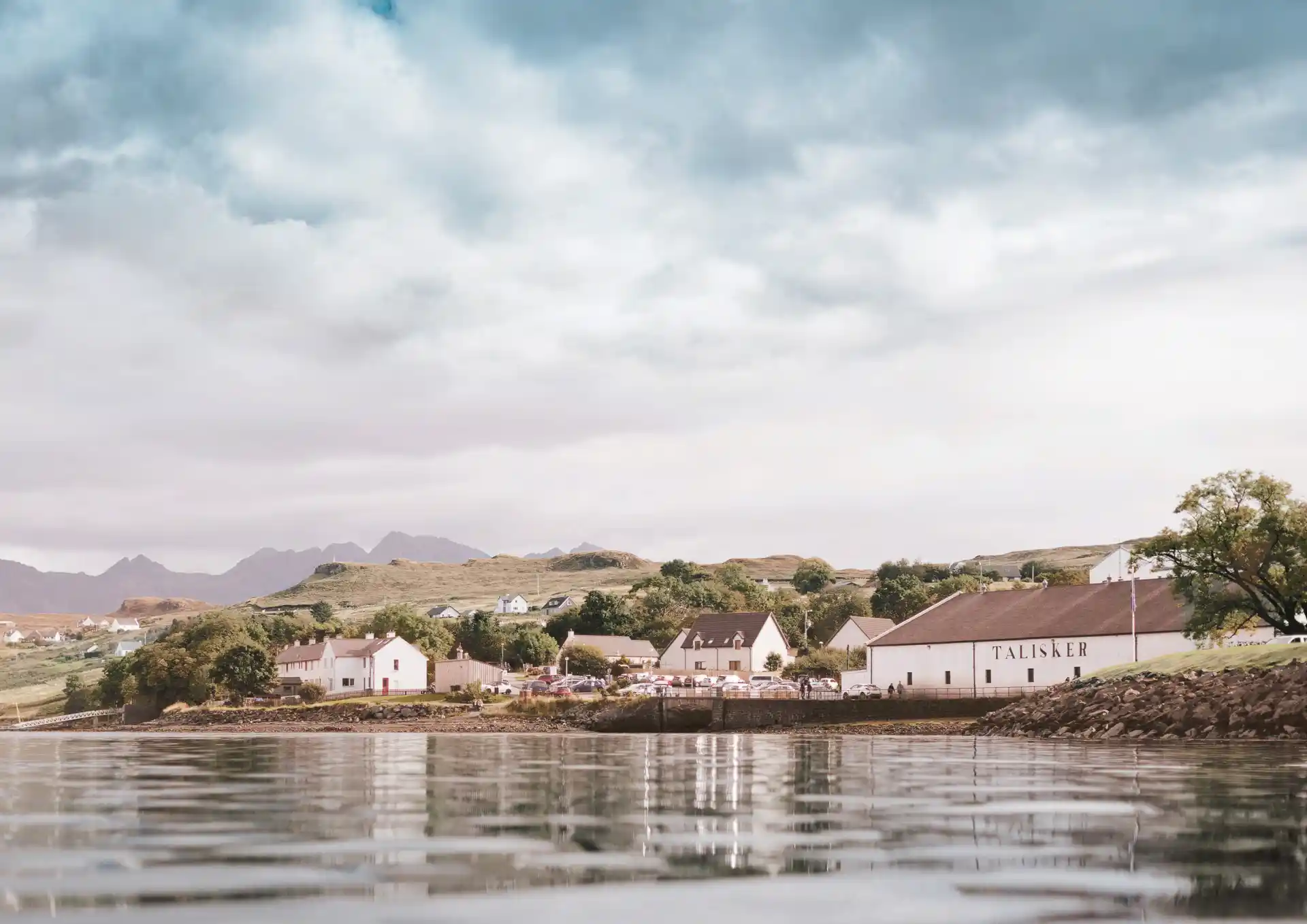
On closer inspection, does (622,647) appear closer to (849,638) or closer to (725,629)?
(725,629)

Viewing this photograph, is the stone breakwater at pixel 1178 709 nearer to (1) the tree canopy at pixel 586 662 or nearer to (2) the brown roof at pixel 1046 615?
(2) the brown roof at pixel 1046 615

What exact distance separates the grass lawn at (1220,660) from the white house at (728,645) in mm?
85253

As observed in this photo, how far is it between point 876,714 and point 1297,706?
114 ft

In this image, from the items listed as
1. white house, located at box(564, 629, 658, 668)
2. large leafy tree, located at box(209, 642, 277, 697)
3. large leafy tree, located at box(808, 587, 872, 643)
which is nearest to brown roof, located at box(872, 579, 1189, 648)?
white house, located at box(564, 629, 658, 668)

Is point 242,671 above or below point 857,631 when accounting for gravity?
below

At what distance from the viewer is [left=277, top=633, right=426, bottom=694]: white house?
147375mm

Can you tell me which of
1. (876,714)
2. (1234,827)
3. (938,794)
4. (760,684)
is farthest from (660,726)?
(1234,827)

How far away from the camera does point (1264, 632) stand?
85375 millimetres

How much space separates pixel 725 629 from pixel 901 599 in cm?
3295

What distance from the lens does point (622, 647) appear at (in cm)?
17325

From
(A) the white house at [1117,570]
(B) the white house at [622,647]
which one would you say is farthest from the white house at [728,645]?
(A) the white house at [1117,570]

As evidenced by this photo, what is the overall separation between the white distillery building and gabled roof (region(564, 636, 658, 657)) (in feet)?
212

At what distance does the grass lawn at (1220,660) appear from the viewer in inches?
2301

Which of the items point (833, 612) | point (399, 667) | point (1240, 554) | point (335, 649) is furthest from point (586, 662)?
point (1240, 554)
